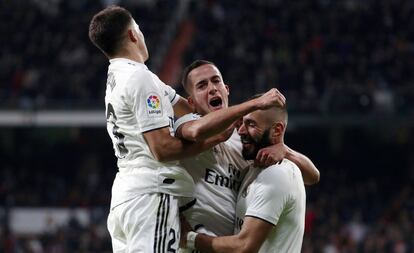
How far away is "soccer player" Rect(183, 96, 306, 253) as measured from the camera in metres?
4.95

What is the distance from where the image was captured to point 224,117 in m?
4.74

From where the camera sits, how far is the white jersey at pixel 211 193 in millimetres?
5160

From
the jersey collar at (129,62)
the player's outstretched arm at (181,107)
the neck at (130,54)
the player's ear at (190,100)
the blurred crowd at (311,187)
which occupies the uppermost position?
the neck at (130,54)

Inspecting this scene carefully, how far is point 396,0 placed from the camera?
939 inches

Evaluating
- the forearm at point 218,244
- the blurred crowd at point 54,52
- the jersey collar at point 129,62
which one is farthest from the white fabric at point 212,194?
the blurred crowd at point 54,52

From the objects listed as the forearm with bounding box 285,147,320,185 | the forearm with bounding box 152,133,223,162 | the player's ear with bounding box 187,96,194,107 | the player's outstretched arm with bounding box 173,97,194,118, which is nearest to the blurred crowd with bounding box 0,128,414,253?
the forearm with bounding box 285,147,320,185

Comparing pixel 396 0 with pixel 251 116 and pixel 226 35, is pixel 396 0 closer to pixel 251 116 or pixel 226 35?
pixel 226 35

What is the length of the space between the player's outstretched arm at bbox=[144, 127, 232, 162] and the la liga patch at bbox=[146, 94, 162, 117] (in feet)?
0.30

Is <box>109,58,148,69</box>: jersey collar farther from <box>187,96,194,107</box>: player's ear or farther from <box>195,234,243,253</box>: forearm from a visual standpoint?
<box>195,234,243,253</box>: forearm

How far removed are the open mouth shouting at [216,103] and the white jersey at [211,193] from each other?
6.7 inches

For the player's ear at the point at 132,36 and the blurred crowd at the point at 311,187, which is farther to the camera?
the blurred crowd at the point at 311,187

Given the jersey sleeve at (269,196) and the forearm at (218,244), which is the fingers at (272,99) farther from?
the forearm at (218,244)

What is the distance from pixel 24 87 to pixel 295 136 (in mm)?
6994

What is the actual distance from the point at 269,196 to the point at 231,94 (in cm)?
1535
